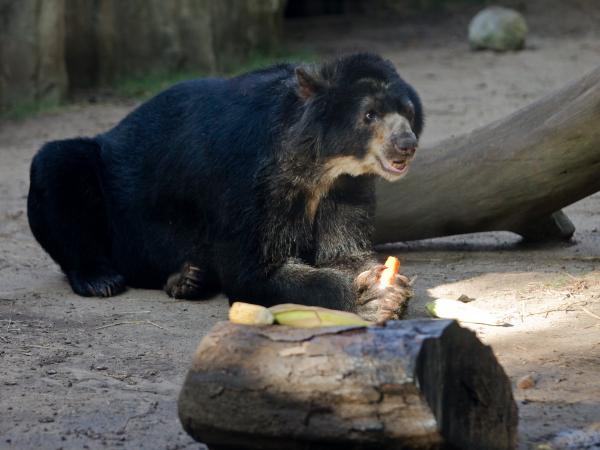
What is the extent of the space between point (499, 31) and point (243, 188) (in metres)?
9.86

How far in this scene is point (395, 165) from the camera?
5.43 m

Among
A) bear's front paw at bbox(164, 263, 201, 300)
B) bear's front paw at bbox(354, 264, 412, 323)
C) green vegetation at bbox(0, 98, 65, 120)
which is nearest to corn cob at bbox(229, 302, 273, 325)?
bear's front paw at bbox(354, 264, 412, 323)

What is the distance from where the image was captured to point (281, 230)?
222 inches

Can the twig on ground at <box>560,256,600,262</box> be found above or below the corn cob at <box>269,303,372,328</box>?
below

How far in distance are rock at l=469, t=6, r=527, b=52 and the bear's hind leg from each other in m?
9.21

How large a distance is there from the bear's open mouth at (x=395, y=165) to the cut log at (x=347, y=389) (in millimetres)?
2061

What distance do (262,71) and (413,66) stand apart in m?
8.51

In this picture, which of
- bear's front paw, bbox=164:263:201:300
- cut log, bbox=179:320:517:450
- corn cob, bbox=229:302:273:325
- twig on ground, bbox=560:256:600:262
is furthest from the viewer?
twig on ground, bbox=560:256:600:262

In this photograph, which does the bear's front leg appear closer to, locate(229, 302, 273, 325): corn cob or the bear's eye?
the bear's eye

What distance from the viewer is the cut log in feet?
10.5

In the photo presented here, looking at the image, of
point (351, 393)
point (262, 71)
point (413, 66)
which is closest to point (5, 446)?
point (351, 393)

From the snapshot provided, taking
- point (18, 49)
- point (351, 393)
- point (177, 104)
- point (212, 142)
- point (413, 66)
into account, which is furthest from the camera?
point (413, 66)

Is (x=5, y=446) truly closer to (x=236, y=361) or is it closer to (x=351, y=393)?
(x=236, y=361)

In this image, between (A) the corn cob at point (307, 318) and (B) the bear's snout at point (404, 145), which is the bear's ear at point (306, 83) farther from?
(A) the corn cob at point (307, 318)
